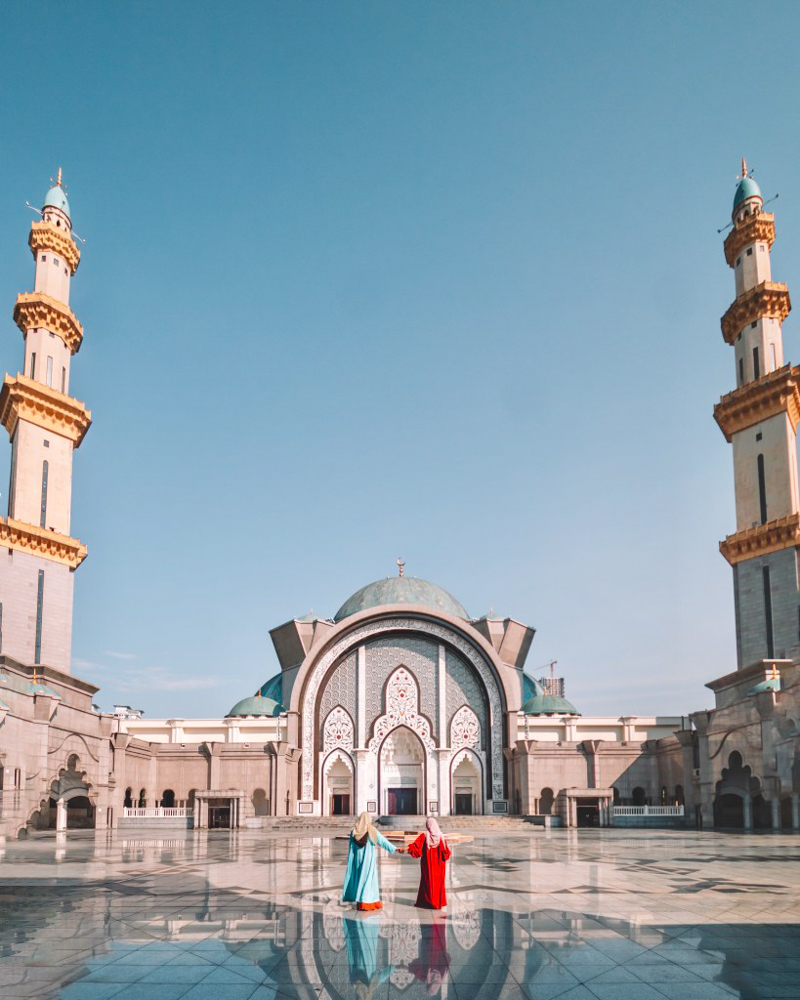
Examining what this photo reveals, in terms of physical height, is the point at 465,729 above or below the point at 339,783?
above

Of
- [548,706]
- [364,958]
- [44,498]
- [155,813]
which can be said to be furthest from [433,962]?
[548,706]

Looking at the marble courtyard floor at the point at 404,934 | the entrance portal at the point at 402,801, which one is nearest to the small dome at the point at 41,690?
the marble courtyard floor at the point at 404,934

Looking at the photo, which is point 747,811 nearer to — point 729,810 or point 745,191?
point 729,810

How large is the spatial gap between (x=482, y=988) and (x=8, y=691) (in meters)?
17.3

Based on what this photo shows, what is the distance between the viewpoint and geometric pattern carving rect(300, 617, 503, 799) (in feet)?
114

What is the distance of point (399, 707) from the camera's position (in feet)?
118

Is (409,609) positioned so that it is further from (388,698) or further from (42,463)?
(42,463)

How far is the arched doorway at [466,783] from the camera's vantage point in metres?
35.0

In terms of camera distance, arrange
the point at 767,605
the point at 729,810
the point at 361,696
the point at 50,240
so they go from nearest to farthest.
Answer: the point at 729,810, the point at 767,605, the point at 50,240, the point at 361,696

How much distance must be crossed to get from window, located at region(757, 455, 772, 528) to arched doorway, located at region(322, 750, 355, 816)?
17.4 metres

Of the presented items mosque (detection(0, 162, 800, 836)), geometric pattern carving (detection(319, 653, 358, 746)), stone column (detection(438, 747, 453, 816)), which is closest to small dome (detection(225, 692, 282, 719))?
mosque (detection(0, 162, 800, 836))

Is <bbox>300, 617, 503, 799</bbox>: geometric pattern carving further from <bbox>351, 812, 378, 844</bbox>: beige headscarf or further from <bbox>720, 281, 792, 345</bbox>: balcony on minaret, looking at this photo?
<bbox>351, 812, 378, 844</bbox>: beige headscarf

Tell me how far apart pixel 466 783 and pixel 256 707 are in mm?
9317

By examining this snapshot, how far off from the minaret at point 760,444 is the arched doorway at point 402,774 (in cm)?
1285
